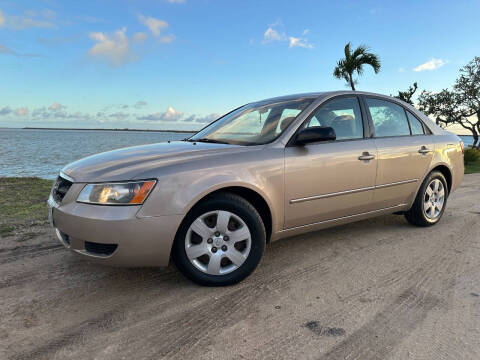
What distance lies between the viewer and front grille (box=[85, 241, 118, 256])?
2480 millimetres

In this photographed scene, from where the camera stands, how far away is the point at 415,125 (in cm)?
425

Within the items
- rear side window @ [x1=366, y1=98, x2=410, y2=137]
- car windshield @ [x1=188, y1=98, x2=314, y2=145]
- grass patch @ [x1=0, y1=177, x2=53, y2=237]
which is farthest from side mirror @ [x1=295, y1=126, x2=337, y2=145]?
grass patch @ [x1=0, y1=177, x2=53, y2=237]

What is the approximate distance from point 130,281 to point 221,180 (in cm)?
113

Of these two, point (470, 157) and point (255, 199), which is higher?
point (255, 199)

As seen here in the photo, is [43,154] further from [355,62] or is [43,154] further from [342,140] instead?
[342,140]

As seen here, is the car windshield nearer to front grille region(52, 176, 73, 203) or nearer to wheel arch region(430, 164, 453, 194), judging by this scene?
front grille region(52, 176, 73, 203)

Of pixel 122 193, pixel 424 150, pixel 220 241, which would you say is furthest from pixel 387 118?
pixel 122 193

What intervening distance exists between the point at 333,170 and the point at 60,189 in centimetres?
231

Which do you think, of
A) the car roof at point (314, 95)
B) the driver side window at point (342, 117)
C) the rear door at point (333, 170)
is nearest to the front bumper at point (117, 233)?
the rear door at point (333, 170)

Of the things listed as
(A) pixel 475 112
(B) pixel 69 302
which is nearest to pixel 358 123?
(B) pixel 69 302

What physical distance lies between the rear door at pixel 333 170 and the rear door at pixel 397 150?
0.16 m

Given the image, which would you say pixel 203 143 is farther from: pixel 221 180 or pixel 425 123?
pixel 425 123

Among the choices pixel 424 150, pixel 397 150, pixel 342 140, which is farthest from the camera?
pixel 424 150

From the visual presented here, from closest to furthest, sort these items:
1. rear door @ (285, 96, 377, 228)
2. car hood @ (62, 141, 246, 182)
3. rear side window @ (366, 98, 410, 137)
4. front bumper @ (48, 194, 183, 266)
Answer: front bumper @ (48, 194, 183, 266) < car hood @ (62, 141, 246, 182) < rear door @ (285, 96, 377, 228) < rear side window @ (366, 98, 410, 137)
